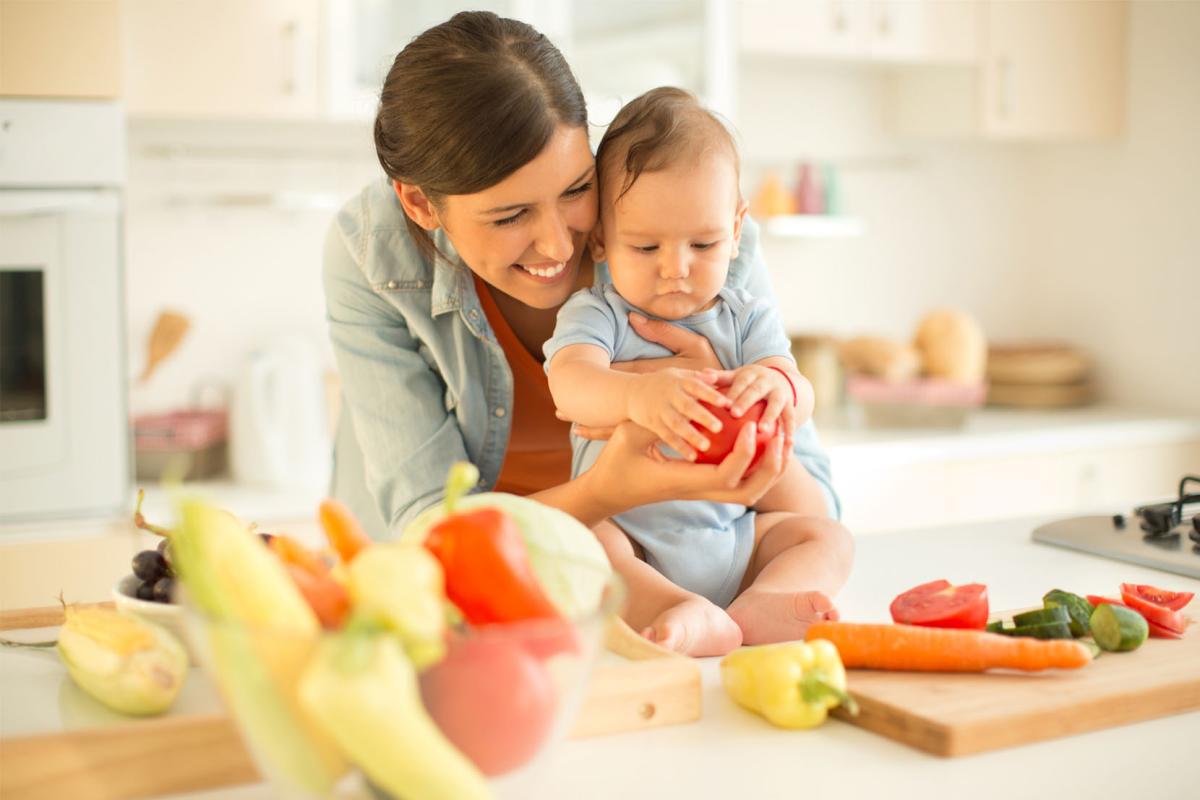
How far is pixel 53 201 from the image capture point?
2539 millimetres

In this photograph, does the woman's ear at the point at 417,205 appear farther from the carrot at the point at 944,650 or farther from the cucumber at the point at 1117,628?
the cucumber at the point at 1117,628

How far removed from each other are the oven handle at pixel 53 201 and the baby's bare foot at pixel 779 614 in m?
1.87

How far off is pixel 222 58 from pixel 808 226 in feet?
5.75

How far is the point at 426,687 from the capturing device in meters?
0.66

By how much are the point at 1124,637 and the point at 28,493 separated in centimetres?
219

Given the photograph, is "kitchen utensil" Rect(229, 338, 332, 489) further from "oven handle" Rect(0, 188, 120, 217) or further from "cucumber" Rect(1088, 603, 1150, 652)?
"cucumber" Rect(1088, 603, 1150, 652)

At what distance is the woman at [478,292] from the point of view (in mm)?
1318

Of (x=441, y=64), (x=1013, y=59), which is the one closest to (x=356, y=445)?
(x=441, y=64)

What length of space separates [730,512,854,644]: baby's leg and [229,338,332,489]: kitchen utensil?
168 cm

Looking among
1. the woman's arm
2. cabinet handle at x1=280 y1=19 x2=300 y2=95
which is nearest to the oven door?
cabinet handle at x1=280 y1=19 x2=300 y2=95

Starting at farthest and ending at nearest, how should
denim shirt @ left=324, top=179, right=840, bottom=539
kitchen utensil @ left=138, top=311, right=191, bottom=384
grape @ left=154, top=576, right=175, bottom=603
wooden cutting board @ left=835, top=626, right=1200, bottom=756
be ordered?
kitchen utensil @ left=138, top=311, right=191, bottom=384 < denim shirt @ left=324, top=179, right=840, bottom=539 < grape @ left=154, top=576, right=175, bottom=603 < wooden cutting board @ left=835, top=626, right=1200, bottom=756

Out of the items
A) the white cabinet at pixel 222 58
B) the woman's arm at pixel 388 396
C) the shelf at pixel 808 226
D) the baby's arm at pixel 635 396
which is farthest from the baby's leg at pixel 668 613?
the shelf at pixel 808 226

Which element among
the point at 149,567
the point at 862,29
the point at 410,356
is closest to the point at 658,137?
the point at 410,356

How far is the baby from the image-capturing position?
126 cm
